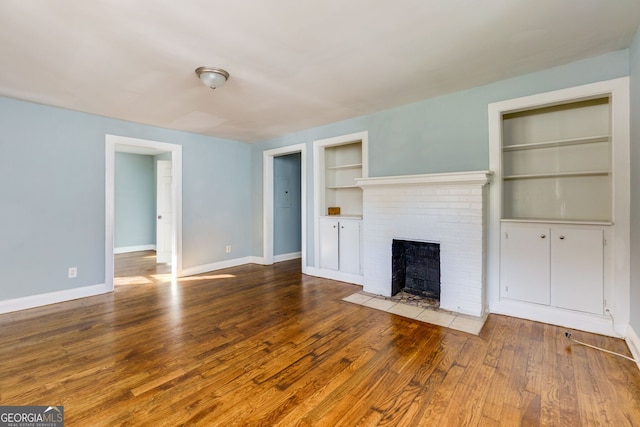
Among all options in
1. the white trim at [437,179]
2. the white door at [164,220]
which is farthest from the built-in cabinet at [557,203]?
the white door at [164,220]

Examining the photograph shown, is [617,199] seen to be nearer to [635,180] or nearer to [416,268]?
[635,180]

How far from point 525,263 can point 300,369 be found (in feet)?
8.02

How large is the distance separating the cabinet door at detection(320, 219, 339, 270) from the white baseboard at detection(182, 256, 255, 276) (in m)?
1.82

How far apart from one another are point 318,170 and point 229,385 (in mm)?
3377

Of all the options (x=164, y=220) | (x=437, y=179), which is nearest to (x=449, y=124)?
(x=437, y=179)

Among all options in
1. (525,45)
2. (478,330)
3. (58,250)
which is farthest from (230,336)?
(525,45)

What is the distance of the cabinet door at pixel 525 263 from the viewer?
283cm

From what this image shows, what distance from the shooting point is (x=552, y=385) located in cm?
187

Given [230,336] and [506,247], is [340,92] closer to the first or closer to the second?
[506,247]

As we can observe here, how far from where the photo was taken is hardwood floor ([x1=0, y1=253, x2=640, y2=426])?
1.63m

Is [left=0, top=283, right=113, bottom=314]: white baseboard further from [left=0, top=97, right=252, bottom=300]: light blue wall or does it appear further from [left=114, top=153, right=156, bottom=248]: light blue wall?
[left=114, top=153, right=156, bottom=248]: light blue wall

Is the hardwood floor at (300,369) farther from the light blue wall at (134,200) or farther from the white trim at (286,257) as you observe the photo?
the light blue wall at (134,200)

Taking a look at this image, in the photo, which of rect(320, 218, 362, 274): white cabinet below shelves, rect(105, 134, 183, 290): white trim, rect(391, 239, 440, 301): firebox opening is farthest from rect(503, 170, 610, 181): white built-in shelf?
rect(105, 134, 183, 290): white trim

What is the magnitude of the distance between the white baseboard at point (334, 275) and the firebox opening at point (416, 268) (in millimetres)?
613
